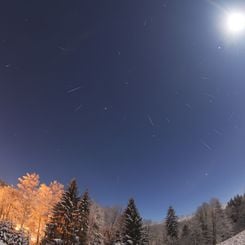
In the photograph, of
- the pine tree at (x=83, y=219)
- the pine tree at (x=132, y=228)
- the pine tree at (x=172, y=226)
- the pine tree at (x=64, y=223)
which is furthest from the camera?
the pine tree at (x=172, y=226)

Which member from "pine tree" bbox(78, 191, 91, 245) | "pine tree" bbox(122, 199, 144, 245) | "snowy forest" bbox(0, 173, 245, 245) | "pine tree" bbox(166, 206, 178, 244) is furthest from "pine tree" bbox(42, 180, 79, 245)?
"pine tree" bbox(166, 206, 178, 244)

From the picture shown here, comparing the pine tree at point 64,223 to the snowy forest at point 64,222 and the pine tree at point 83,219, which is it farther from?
the pine tree at point 83,219

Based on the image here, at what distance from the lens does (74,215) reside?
33.2 metres

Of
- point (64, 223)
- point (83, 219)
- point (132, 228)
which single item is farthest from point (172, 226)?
point (64, 223)

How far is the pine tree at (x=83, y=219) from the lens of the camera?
116ft

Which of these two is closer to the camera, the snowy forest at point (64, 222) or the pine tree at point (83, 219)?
the snowy forest at point (64, 222)

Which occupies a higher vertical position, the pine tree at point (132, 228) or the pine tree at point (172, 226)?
the pine tree at point (172, 226)

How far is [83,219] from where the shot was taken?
125 ft

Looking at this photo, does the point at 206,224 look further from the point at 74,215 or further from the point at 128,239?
the point at 74,215

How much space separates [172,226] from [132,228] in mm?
32906

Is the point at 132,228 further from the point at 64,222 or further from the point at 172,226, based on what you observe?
the point at 172,226

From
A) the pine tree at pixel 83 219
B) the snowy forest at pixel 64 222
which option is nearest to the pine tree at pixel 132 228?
the snowy forest at pixel 64 222

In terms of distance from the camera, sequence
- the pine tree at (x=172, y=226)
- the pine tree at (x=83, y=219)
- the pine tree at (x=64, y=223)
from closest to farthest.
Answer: the pine tree at (x=64, y=223) → the pine tree at (x=83, y=219) → the pine tree at (x=172, y=226)

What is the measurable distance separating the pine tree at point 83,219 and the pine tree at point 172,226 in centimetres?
2809
